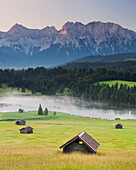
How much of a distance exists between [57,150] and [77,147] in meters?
6.51

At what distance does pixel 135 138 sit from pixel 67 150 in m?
39.0

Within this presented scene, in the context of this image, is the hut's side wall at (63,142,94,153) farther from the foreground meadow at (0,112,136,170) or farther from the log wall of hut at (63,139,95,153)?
the foreground meadow at (0,112,136,170)

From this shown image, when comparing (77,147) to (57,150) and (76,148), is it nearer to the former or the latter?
(76,148)

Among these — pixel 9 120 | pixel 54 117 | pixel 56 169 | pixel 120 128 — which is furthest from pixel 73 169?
pixel 54 117

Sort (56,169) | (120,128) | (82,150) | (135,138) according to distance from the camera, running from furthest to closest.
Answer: (120,128)
(135,138)
(82,150)
(56,169)

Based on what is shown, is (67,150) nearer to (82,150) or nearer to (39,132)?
(82,150)

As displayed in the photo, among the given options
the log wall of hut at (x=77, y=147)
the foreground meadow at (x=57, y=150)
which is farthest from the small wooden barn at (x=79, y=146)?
the foreground meadow at (x=57, y=150)

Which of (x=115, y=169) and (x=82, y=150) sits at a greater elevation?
(x=115, y=169)

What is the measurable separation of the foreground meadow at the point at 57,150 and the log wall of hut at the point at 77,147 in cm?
105

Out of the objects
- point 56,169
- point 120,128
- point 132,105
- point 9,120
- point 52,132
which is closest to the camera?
point 56,169

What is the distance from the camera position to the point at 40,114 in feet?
440

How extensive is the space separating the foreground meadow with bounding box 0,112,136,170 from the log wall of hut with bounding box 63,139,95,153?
3.45 ft

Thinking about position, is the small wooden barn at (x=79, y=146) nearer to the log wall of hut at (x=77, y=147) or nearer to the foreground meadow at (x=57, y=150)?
the log wall of hut at (x=77, y=147)

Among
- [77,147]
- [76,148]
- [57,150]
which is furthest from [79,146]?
[57,150]
